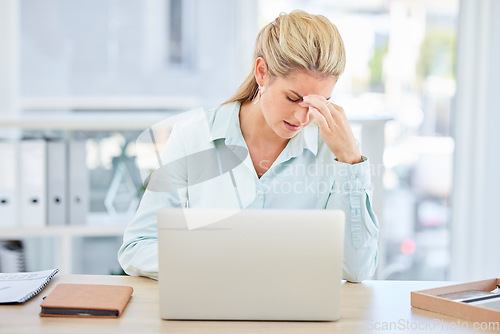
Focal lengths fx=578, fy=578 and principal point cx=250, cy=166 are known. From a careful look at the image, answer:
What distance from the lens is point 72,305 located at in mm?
1189

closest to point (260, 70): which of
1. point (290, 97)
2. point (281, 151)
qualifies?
point (290, 97)

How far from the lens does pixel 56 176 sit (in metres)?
2.52

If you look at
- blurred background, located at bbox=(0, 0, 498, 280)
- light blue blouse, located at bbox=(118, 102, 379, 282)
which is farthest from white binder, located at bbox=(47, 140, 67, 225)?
light blue blouse, located at bbox=(118, 102, 379, 282)

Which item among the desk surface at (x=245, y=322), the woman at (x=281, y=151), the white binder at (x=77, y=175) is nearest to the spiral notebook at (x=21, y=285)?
the desk surface at (x=245, y=322)

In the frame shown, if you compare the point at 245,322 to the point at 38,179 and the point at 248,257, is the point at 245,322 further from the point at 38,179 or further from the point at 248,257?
the point at 38,179

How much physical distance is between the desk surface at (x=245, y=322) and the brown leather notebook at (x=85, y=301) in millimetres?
20

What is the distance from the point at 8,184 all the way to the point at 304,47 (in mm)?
1533

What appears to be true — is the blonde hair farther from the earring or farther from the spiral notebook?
the spiral notebook

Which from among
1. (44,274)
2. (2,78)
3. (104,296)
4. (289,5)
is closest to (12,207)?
(2,78)

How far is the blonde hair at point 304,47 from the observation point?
5.27 ft

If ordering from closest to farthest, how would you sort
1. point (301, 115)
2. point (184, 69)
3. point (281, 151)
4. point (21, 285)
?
1. point (21, 285)
2. point (301, 115)
3. point (281, 151)
4. point (184, 69)

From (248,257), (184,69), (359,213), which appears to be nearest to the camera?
(248,257)

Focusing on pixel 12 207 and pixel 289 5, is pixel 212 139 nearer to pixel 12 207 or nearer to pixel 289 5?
pixel 12 207

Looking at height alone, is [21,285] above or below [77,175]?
below
